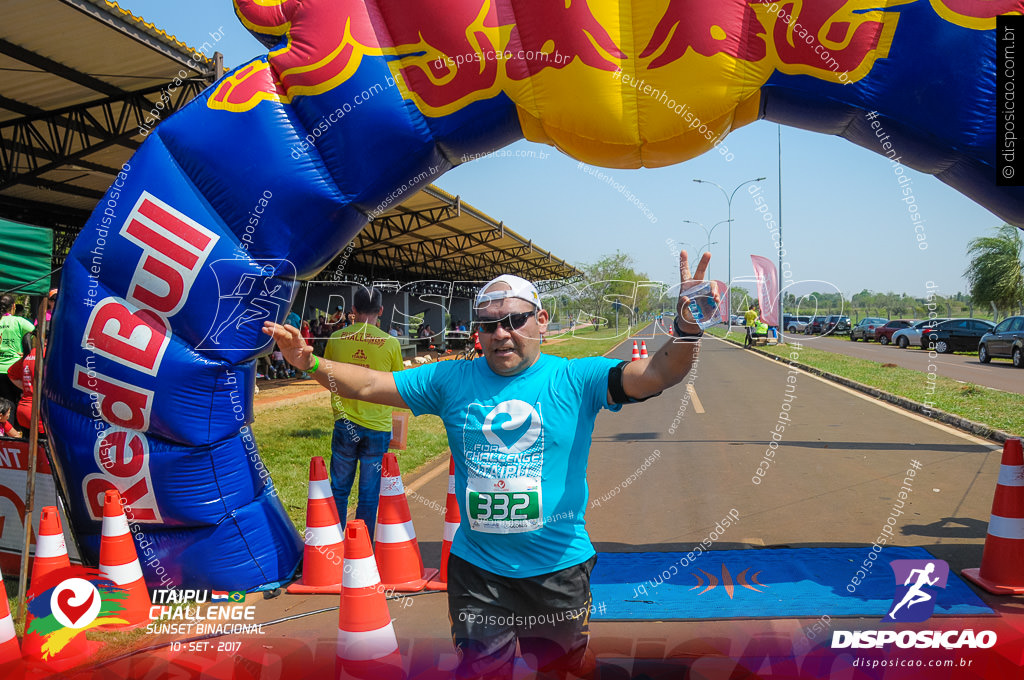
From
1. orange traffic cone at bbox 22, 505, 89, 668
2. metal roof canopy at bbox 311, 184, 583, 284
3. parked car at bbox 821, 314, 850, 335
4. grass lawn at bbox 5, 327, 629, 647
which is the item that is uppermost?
metal roof canopy at bbox 311, 184, 583, 284

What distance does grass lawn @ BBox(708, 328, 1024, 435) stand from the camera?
9273 millimetres

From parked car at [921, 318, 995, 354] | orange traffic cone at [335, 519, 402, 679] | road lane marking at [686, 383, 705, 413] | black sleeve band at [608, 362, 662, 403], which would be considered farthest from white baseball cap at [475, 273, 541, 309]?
parked car at [921, 318, 995, 354]

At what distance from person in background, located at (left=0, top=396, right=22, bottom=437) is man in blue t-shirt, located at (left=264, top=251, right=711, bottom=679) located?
6.55 meters

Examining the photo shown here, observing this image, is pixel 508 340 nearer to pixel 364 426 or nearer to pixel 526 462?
pixel 526 462

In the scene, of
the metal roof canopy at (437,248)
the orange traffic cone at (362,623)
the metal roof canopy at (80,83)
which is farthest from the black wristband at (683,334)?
the metal roof canopy at (437,248)

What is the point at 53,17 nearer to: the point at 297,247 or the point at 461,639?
the point at 297,247

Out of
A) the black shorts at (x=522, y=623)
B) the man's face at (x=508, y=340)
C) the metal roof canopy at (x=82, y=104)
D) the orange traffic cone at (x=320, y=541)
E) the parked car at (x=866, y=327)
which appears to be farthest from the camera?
the parked car at (x=866, y=327)

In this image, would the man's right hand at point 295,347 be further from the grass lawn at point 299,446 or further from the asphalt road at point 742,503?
the grass lawn at point 299,446

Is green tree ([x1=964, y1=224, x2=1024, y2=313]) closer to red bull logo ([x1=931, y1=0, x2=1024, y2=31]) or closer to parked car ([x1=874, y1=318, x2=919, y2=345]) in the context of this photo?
parked car ([x1=874, y1=318, x2=919, y2=345])

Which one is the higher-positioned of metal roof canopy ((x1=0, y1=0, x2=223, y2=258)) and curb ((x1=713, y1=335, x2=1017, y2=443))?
metal roof canopy ((x1=0, y1=0, x2=223, y2=258))

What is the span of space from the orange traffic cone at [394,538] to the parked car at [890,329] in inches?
1361

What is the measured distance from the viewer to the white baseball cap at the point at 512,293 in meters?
2.42

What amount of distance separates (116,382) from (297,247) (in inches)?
54.6

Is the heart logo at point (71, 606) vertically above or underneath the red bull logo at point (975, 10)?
underneath
